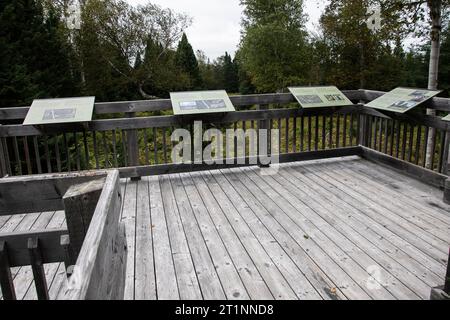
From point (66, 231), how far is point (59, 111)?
2898mm

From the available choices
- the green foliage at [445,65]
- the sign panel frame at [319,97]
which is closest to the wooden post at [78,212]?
the sign panel frame at [319,97]

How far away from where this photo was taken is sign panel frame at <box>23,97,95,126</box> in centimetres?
377

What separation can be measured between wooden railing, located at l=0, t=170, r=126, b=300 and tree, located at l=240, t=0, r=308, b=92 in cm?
1993

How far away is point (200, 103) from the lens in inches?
170

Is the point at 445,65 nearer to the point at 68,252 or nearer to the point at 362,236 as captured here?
the point at 362,236

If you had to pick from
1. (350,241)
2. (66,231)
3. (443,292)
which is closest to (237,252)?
(350,241)

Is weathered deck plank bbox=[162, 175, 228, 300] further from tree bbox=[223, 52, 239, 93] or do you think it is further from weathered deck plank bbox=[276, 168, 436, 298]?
tree bbox=[223, 52, 239, 93]

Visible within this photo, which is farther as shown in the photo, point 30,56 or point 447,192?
point 30,56

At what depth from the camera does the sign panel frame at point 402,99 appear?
3.92m

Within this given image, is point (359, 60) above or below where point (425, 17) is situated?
below

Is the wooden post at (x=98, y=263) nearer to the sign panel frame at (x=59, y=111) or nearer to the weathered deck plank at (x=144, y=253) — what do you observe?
the weathered deck plank at (x=144, y=253)
